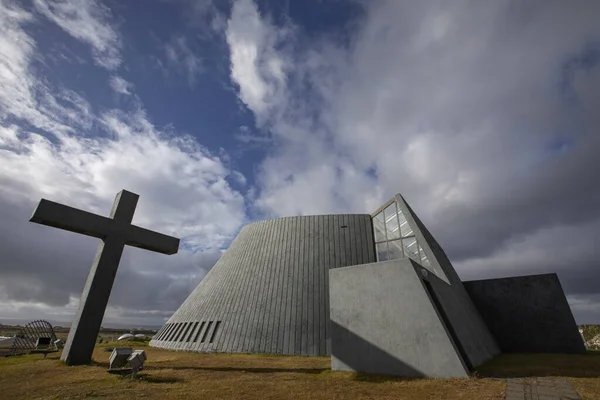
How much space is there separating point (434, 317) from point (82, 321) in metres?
15.2

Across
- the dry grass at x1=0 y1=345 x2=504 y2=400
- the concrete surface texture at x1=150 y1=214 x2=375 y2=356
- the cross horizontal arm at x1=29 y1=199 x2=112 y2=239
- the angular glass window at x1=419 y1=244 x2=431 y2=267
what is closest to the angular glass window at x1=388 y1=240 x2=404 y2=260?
the concrete surface texture at x1=150 y1=214 x2=375 y2=356

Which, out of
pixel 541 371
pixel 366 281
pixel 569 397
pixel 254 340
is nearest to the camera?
pixel 569 397

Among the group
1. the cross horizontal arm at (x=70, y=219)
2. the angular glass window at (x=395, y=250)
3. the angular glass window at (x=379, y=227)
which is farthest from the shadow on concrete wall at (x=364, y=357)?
the cross horizontal arm at (x=70, y=219)

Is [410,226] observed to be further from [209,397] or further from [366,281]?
[209,397]

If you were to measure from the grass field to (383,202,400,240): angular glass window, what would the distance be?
10.8m

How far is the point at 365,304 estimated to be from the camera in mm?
12227

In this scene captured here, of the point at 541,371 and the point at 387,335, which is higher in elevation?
the point at 387,335

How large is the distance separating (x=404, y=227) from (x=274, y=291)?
10.7 metres

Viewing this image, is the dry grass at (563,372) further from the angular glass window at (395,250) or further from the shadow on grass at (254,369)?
the angular glass window at (395,250)

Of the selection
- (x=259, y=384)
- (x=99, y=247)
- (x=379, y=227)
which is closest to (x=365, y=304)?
(x=259, y=384)

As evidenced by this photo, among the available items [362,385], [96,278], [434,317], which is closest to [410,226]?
[434,317]

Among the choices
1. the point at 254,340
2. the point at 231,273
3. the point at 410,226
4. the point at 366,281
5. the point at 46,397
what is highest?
the point at 410,226

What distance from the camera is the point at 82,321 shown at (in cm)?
1355

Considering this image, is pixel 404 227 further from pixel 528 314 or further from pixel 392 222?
pixel 528 314
